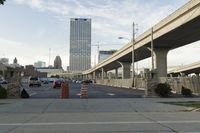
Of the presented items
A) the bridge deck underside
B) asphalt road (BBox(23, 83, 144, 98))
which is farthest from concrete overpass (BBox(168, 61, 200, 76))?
asphalt road (BBox(23, 83, 144, 98))

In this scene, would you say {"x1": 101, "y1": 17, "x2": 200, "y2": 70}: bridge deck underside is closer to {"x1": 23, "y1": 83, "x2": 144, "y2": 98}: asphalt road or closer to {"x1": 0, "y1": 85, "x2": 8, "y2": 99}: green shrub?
{"x1": 23, "y1": 83, "x2": 144, "y2": 98}: asphalt road

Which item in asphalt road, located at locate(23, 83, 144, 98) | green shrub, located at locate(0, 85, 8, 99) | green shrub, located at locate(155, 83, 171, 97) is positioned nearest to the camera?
green shrub, located at locate(0, 85, 8, 99)

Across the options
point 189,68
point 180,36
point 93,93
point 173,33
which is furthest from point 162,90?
point 189,68

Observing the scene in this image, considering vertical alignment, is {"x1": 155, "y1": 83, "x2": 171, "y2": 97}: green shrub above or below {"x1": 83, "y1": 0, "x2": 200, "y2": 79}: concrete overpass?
below

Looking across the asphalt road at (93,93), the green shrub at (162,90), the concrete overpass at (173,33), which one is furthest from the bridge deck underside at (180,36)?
the green shrub at (162,90)

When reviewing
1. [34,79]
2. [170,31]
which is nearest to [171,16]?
[170,31]

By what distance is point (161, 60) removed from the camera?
79312mm

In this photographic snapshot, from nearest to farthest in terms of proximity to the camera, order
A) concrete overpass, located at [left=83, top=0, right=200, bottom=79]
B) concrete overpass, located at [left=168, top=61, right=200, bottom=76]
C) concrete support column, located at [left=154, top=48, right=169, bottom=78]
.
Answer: concrete overpass, located at [left=83, top=0, right=200, bottom=79]
concrete support column, located at [left=154, top=48, right=169, bottom=78]
concrete overpass, located at [left=168, top=61, right=200, bottom=76]

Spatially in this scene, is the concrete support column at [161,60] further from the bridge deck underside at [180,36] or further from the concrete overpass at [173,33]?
the bridge deck underside at [180,36]

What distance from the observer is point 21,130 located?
1384cm

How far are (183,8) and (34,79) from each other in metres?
36.0

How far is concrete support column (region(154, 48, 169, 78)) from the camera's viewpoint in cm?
7900

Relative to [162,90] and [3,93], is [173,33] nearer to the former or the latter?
[162,90]

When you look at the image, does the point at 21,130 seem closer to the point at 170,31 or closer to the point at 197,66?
the point at 170,31
